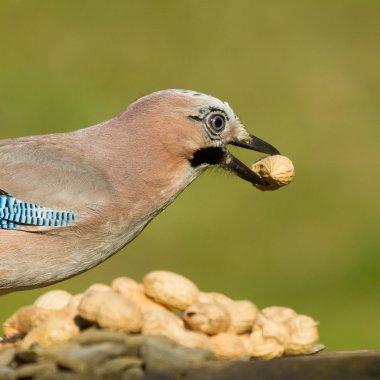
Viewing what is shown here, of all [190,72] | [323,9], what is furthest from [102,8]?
[323,9]

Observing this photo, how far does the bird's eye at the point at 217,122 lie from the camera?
343 centimetres

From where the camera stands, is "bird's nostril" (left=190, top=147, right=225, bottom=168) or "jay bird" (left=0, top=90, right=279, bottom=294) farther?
"bird's nostril" (left=190, top=147, right=225, bottom=168)

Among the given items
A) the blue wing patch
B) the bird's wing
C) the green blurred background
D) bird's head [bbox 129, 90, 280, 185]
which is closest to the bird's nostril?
bird's head [bbox 129, 90, 280, 185]

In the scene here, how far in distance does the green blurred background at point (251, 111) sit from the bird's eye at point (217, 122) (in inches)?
67.8

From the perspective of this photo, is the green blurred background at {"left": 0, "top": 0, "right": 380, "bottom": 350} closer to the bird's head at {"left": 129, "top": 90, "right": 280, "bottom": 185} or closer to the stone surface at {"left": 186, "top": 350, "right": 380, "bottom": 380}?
the bird's head at {"left": 129, "top": 90, "right": 280, "bottom": 185}

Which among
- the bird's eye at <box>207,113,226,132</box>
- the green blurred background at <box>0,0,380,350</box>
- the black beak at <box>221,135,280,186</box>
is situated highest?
the green blurred background at <box>0,0,380,350</box>

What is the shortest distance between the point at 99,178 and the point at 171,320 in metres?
0.81

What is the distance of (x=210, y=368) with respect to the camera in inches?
90.4

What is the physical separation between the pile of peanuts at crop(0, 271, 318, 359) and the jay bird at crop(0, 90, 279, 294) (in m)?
0.39

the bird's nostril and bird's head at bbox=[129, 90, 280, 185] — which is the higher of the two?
bird's head at bbox=[129, 90, 280, 185]

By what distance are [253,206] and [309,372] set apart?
4.36 metres

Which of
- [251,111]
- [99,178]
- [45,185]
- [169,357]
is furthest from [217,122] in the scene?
[251,111]

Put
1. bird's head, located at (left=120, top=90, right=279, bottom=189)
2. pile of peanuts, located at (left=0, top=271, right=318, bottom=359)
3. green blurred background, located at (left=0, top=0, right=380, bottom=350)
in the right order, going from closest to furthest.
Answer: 1. pile of peanuts, located at (left=0, top=271, right=318, bottom=359)
2. bird's head, located at (left=120, top=90, right=279, bottom=189)
3. green blurred background, located at (left=0, top=0, right=380, bottom=350)

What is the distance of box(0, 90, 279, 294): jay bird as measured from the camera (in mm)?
3258
